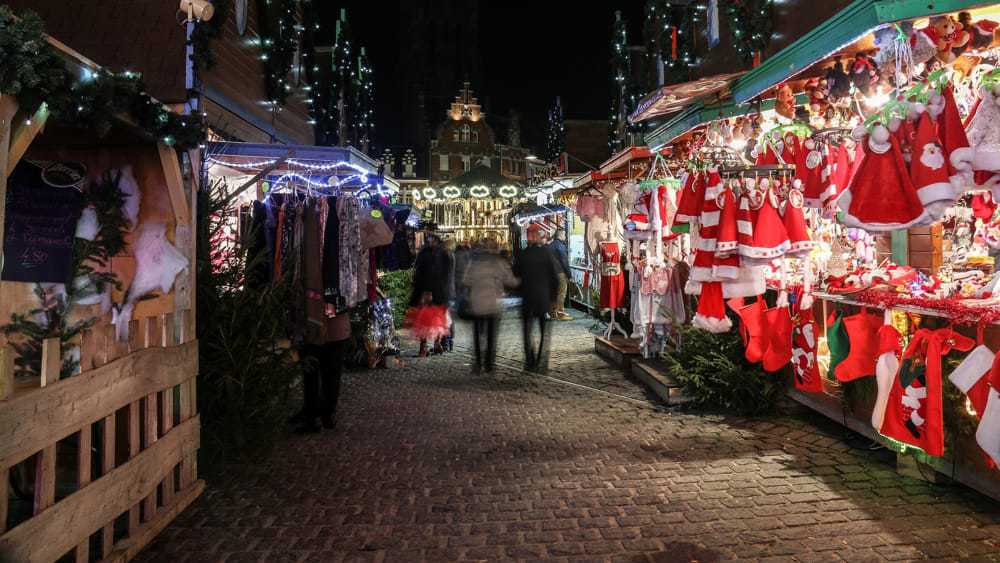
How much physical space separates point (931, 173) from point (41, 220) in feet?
21.6

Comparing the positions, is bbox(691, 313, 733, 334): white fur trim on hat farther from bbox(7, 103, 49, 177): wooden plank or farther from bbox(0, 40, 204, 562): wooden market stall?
bbox(7, 103, 49, 177): wooden plank

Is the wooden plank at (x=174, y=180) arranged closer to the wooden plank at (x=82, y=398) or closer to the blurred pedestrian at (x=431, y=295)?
the wooden plank at (x=82, y=398)

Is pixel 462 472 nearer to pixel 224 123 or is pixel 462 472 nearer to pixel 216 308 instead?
pixel 216 308

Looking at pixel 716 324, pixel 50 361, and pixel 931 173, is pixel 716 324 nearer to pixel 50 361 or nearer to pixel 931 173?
pixel 931 173

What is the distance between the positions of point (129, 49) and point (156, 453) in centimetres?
714

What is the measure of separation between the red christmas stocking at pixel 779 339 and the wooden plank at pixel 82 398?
5.17m

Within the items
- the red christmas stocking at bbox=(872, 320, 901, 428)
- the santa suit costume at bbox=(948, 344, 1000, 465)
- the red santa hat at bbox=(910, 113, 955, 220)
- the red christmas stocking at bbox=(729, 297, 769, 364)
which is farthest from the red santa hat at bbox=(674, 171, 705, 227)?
the santa suit costume at bbox=(948, 344, 1000, 465)

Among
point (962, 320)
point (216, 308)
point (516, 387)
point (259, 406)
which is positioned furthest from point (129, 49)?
point (962, 320)

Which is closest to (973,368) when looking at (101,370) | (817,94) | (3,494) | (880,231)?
(880,231)

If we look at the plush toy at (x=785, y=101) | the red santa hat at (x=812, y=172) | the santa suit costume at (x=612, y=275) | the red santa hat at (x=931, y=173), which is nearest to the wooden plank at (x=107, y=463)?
the red santa hat at (x=931, y=173)

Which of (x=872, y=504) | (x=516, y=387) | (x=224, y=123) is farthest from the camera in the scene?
(x=224, y=123)

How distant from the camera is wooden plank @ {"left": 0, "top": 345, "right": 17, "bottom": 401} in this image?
281cm

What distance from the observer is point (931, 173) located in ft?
11.7

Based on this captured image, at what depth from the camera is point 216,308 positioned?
5.20 m
